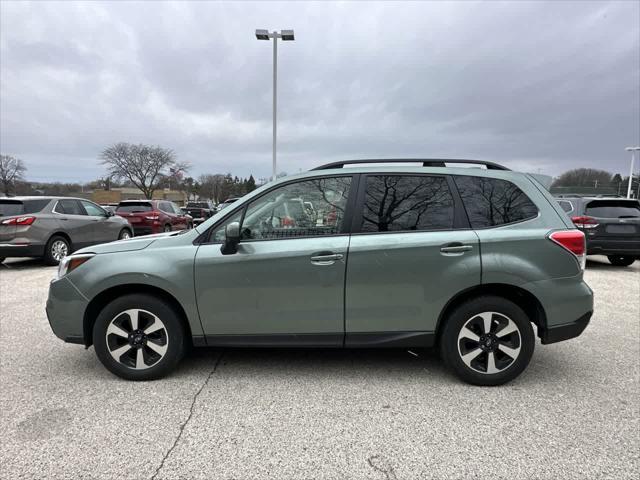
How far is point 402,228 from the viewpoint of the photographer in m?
3.17

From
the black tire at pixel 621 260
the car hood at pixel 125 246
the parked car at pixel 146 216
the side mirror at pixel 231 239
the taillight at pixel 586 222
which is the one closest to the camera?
the side mirror at pixel 231 239

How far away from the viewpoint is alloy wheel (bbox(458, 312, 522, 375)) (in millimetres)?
3119

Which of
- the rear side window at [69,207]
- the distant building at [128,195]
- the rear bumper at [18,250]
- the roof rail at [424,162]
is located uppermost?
the distant building at [128,195]

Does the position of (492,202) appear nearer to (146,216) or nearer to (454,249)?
(454,249)

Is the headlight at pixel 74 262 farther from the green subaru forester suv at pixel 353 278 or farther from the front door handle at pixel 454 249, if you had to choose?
the front door handle at pixel 454 249

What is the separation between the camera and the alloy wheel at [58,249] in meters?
8.80

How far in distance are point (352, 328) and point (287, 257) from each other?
781 millimetres

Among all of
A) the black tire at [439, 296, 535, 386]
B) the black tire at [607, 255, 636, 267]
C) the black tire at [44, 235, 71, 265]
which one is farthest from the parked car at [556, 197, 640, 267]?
the black tire at [44, 235, 71, 265]

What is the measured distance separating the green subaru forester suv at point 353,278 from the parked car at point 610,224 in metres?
6.03

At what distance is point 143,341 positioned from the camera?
3215 mm

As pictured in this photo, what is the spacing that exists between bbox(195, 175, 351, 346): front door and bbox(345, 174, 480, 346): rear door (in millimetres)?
138

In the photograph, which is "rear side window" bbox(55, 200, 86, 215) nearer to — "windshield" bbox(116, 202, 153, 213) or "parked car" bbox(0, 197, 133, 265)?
"parked car" bbox(0, 197, 133, 265)

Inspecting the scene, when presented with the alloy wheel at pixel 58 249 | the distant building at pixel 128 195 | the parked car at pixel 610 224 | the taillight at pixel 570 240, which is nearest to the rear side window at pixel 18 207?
the alloy wheel at pixel 58 249

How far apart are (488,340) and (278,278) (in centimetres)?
177
